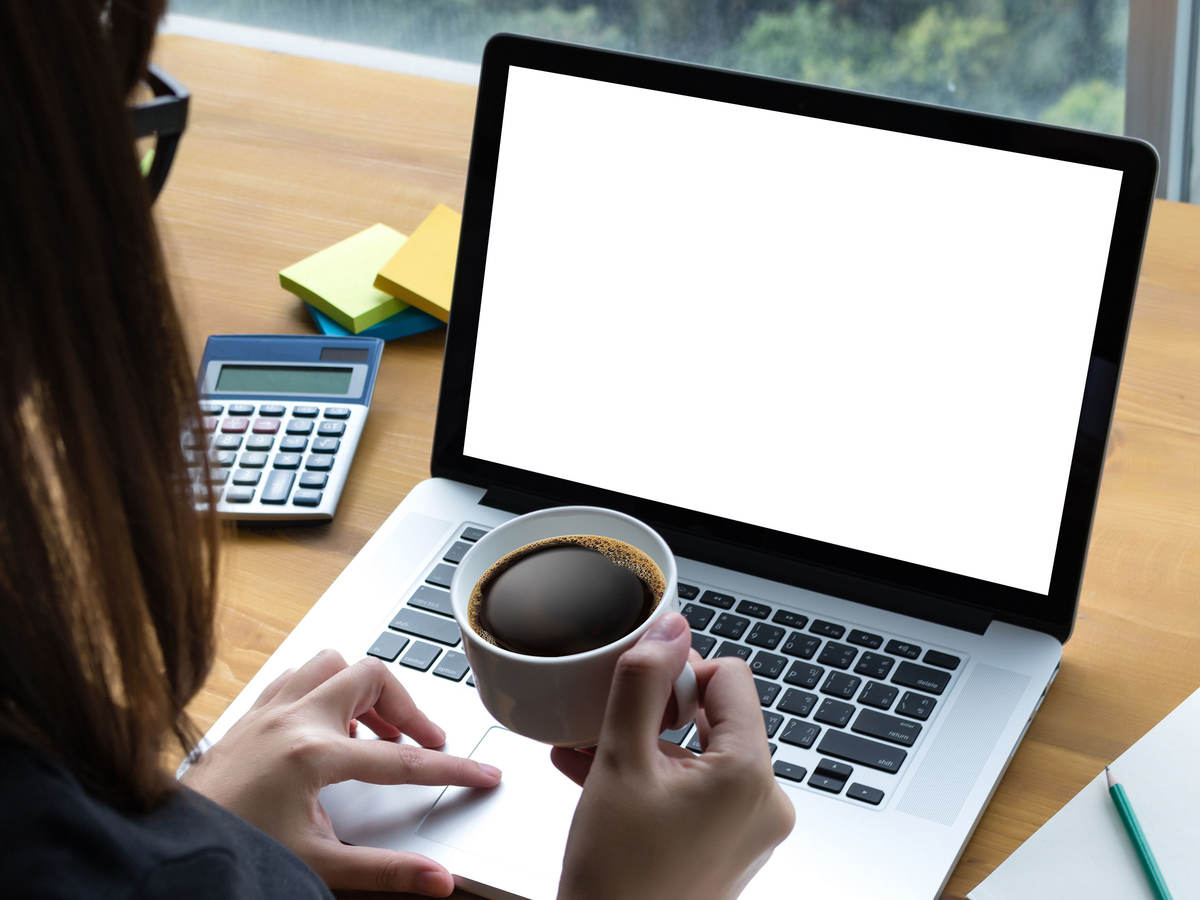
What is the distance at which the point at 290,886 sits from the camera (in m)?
0.44

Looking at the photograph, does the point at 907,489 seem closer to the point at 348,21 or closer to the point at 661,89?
the point at 661,89

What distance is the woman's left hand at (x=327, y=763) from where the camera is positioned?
57 centimetres

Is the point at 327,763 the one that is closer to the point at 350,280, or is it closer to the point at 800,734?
the point at 800,734

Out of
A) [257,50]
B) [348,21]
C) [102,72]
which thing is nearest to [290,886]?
[102,72]

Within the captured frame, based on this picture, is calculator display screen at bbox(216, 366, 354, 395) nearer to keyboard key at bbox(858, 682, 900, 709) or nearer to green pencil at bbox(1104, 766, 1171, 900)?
keyboard key at bbox(858, 682, 900, 709)

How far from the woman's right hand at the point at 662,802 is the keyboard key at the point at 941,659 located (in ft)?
0.61

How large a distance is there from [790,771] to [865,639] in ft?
0.33

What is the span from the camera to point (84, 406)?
370 mm

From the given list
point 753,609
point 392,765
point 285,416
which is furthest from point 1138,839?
point 285,416

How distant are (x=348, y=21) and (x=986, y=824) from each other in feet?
5.20

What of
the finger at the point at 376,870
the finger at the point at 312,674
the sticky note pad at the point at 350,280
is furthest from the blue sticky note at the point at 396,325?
the finger at the point at 376,870

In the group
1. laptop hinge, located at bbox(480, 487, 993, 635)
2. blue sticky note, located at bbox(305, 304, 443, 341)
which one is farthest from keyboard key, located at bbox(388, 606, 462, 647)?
blue sticky note, located at bbox(305, 304, 443, 341)

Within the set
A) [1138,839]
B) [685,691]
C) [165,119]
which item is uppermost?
[165,119]

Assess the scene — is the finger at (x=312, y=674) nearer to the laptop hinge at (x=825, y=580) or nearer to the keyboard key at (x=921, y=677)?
the laptop hinge at (x=825, y=580)
